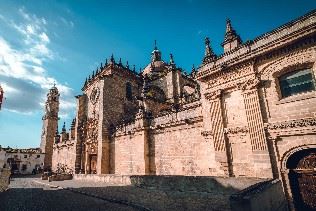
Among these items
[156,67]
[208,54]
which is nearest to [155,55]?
[156,67]

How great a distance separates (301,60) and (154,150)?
12350 millimetres

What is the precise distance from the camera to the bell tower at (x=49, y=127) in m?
39.4

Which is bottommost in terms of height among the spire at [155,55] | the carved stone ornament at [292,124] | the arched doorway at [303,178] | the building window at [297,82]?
the arched doorway at [303,178]

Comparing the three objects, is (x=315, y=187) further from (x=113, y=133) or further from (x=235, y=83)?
(x=113, y=133)

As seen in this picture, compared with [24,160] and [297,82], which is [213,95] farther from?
[24,160]

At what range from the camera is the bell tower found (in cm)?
3944

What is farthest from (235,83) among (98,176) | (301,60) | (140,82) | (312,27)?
(140,82)

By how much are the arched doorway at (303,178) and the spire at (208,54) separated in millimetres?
6999

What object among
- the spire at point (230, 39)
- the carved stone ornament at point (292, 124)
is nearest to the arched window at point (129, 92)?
the spire at point (230, 39)

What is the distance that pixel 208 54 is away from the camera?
1361 centimetres

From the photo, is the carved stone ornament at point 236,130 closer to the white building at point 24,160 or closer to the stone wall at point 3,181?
the stone wall at point 3,181

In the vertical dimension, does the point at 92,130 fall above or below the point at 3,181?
above

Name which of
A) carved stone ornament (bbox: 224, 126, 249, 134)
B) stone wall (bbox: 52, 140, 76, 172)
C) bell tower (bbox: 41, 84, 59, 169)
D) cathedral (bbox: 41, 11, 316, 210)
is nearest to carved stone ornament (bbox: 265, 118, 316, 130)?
cathedral (bbox: 41, 11, 316, 210)

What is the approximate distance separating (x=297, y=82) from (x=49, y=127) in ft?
135
